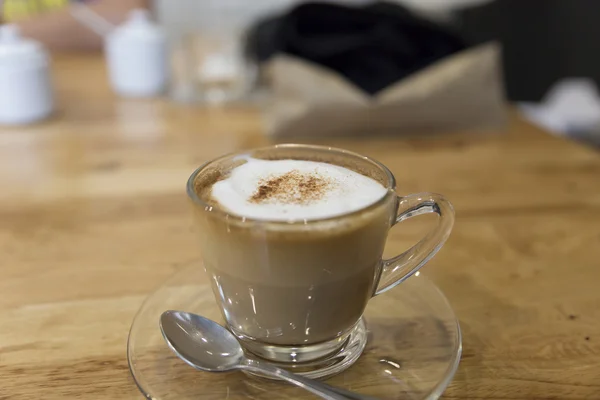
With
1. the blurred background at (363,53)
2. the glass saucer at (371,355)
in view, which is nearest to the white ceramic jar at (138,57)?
the blurred background at (363,53)

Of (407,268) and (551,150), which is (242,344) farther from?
(551,150)

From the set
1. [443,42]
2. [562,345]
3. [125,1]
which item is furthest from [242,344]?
[125,1]

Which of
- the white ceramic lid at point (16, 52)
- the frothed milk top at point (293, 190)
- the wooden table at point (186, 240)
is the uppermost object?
the white ceramic lid at point (16, 52)

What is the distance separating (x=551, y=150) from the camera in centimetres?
99

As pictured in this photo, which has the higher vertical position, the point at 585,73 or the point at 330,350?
the point at 330,350

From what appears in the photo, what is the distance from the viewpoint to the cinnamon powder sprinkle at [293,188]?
46 cm

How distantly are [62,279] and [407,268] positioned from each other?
365 millimetres

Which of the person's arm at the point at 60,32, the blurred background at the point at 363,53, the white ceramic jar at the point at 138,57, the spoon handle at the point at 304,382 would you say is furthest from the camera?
the person's arm at the point at 60,32

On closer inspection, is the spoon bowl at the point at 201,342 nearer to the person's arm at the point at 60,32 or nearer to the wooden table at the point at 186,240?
the wooden table at the point at 186,240

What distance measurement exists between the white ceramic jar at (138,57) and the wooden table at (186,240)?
116 millimetres

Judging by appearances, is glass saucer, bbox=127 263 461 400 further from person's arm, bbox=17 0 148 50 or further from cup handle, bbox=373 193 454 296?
person's arm, bbox=17 0 148 50

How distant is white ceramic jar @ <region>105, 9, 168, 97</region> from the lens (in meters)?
1.23

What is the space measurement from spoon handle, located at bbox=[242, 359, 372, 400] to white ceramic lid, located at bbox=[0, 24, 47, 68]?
0.85 meters

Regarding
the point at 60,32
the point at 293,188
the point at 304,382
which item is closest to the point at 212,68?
the point at 60,32
